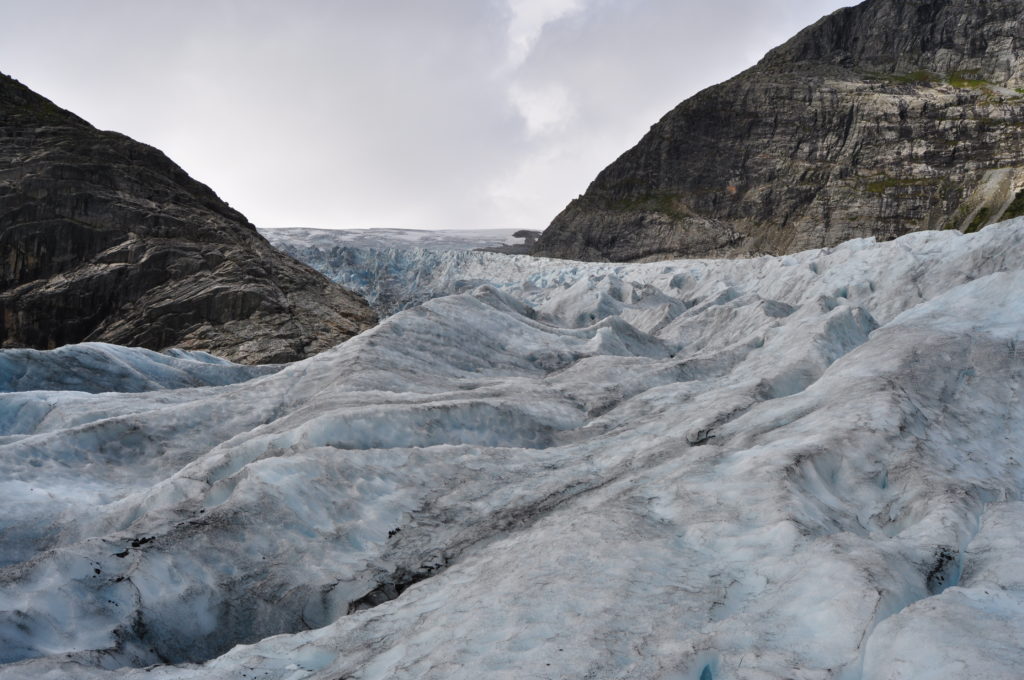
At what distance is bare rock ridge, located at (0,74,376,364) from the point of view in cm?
2962

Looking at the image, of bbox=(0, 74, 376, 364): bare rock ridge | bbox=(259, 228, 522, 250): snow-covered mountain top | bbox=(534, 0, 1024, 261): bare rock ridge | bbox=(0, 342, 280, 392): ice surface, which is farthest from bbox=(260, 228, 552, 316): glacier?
bbox=(0, 342, 280, 392): ice surface

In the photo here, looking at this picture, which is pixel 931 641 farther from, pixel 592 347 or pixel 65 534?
pixel 592 347

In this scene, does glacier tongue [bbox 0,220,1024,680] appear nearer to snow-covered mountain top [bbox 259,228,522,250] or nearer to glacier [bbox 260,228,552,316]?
glacier [bbox 260,228,552,316]

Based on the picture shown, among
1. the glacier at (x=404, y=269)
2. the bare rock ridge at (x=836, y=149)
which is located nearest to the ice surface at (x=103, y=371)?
the glacier at (x=404, y=269)

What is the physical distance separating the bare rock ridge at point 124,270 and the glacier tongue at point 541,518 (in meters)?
15.7

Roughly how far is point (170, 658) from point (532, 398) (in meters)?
8.03

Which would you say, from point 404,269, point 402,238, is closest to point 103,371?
point 404,269

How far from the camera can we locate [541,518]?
884 centimetres

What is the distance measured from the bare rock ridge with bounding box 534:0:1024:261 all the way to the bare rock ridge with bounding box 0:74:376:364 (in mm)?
53531

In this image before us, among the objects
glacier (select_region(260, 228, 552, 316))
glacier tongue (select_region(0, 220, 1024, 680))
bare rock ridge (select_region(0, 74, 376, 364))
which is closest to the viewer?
glacier tongue (select_region(0, 220, 1024, 680))

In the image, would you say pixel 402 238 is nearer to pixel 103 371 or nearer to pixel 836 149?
pixel 836 149

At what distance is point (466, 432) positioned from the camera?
12016 millimetres

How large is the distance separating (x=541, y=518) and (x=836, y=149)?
76.5 meters

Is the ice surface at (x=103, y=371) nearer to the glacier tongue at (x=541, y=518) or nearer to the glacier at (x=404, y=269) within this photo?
the glacier tongue at (x=541, y=518)
